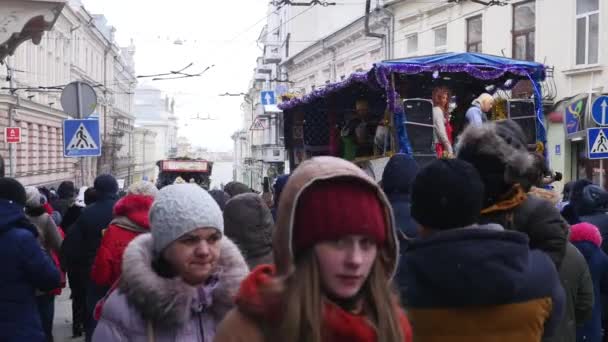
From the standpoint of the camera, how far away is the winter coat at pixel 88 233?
22.1ft

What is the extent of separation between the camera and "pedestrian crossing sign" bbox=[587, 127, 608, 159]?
10602 mm

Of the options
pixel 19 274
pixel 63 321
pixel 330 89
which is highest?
pixel 330 89

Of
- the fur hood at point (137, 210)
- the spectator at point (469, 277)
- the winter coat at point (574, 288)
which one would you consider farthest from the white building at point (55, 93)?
the spectator at point (469, 277)

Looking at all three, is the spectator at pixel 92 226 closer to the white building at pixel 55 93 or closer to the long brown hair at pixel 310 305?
the long brown hair at pixel 310 305

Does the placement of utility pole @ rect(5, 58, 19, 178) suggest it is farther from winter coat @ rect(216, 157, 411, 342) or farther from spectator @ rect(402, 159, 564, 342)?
winter coat @ rect(216, 157, 411, 342)

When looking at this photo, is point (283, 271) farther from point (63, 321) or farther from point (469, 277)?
point (63, 321)

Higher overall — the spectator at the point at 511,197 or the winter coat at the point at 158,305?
the spectator at the point at 511,197

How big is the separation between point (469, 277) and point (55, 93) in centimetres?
4025

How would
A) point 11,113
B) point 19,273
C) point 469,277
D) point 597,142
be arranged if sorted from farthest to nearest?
point 11,113
point 597,142
point 19,273
point 469,277

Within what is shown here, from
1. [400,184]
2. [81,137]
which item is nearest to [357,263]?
[400,184]

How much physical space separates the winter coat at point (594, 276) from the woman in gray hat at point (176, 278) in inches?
124

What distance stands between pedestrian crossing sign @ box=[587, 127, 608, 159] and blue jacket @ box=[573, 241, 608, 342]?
18.0 ft

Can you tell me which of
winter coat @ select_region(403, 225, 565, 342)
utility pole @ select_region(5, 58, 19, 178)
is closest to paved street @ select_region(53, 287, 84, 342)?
winter coat @ select_region(403, 225, 565, 342)

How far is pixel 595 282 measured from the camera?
17.8 feet
